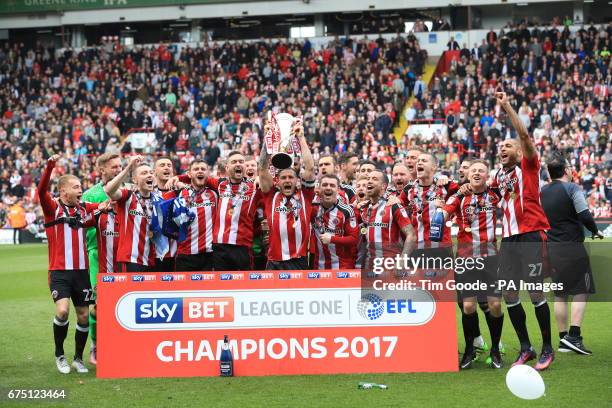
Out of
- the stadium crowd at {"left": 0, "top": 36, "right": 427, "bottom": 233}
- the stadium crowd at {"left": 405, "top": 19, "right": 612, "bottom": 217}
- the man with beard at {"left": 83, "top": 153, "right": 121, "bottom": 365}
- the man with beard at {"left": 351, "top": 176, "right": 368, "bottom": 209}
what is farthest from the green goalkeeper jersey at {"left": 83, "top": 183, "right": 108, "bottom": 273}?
the stadium crowd at {"left": 0, "top": 36, "right": 427, "bottom": 233}

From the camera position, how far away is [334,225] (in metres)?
9.62

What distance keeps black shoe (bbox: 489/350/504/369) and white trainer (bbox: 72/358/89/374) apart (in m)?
4.24

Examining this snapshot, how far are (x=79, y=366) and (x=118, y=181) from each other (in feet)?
6.65

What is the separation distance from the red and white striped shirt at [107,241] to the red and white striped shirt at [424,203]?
10.5 ft

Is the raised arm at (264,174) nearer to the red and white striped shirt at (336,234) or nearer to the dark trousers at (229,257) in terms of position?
the red and white striped shirt at (336,234)

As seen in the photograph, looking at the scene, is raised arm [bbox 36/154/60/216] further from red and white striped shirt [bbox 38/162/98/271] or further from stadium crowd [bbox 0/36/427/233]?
stadium crowd [bbox 0/36/427/233]

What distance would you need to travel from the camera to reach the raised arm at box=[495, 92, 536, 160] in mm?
8641

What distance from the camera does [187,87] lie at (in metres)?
42.4

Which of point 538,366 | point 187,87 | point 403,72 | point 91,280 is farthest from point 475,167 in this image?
point 187,87

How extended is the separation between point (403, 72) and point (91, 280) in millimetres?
30250

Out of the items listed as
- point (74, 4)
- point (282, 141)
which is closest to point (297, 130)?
point (282, 141)

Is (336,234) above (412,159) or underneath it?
underneath

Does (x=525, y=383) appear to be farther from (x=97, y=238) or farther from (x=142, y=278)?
(x=97, y=238)

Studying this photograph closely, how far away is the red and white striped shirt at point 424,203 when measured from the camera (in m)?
9.87
